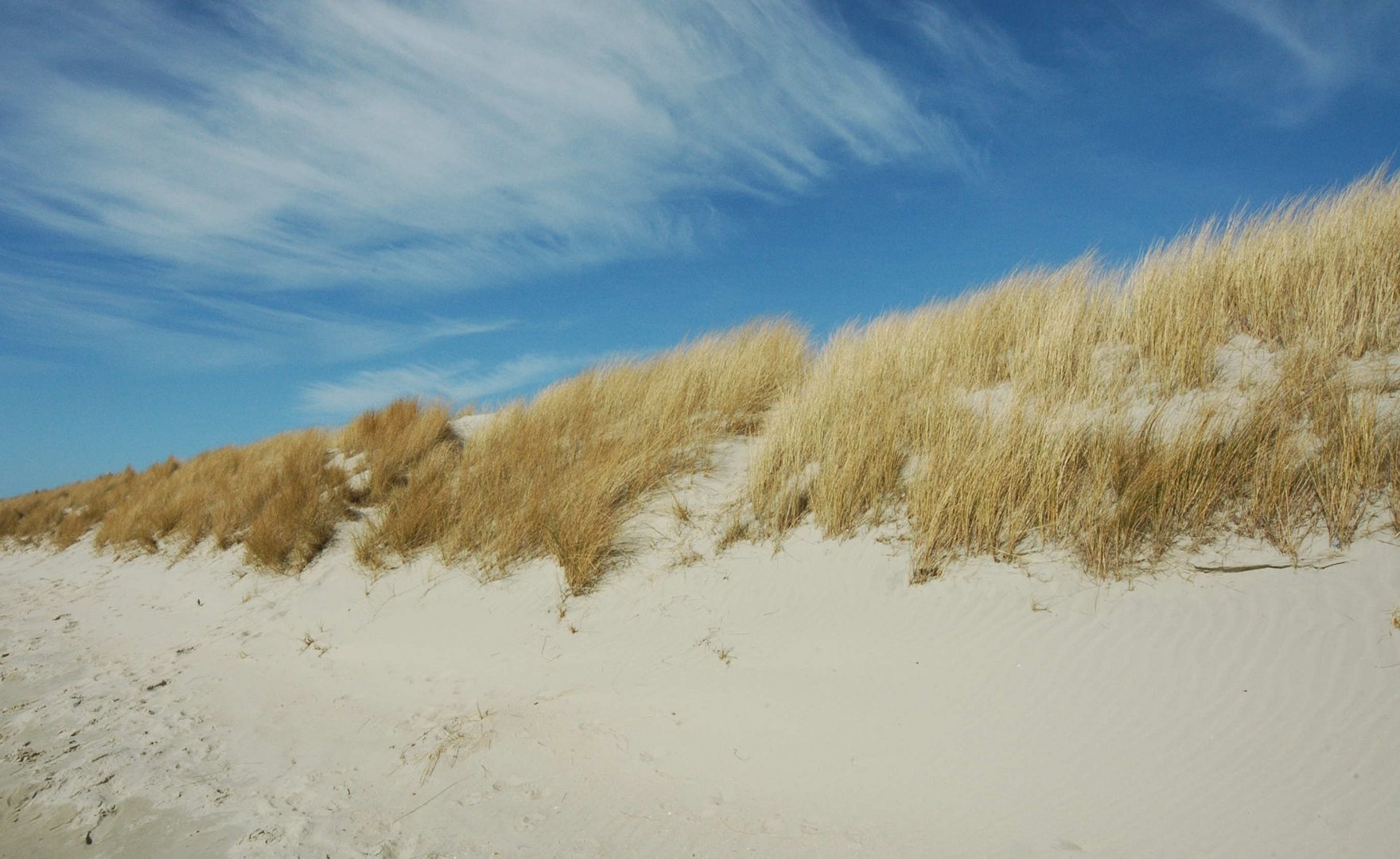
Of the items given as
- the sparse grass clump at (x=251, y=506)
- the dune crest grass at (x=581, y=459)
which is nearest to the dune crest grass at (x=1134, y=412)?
the dune crest grass at (x=581, y=459)

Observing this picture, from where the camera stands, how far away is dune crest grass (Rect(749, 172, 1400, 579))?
389 cm

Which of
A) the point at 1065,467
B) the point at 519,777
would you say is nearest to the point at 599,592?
the point at 519,777

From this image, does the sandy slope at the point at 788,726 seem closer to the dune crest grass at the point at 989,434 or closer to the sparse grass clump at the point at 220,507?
the dune crest grass at the point at 989,434

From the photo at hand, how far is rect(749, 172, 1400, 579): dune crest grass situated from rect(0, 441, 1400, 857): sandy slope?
306 millimetres

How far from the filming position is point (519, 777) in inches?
138

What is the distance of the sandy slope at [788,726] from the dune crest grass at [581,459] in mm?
685

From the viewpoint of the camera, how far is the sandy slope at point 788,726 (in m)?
2.82

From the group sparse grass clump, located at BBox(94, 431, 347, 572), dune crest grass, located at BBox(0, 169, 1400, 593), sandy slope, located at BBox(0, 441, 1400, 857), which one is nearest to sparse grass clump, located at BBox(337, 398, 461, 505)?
dune crest grass, located at BBox(0, 169, 1400, 593)

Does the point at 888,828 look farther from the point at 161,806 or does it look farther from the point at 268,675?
the point at 268,675

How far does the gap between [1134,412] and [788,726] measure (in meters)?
3.31

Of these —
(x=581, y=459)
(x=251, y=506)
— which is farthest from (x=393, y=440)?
(x=581, y=459)

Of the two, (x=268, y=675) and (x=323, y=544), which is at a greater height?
(x=323, y=544)

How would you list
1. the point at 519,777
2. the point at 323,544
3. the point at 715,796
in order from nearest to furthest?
the point at 715,796 → the point at 519,777 → the point at 323,544

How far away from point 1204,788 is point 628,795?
7.94 ft
